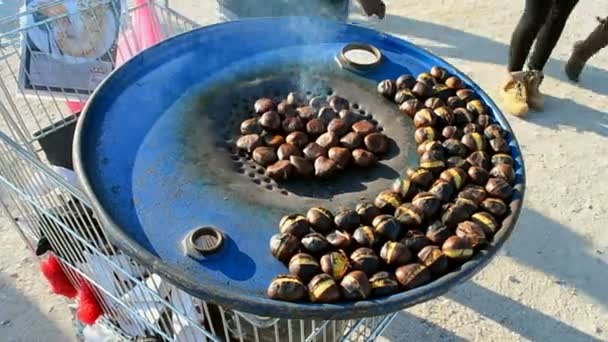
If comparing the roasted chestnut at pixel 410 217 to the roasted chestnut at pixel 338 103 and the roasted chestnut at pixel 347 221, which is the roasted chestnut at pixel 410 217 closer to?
the roasted chestnut at pixel 347 221

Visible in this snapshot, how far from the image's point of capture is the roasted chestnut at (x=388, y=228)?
133cm

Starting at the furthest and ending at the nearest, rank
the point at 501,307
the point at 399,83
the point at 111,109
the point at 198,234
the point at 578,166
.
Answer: the point at 578,166 < the point at 501,307 < the point at 399,83 < the point at 111,109 < the point at 198,234

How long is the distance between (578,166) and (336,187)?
216cm

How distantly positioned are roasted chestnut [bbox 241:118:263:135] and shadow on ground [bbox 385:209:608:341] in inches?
46.1

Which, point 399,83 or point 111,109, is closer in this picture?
point 111,109

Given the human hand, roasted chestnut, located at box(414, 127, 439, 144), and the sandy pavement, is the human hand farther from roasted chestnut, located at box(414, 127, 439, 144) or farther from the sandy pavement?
roasted chestnut, located at box(414, 127, 439, 144)

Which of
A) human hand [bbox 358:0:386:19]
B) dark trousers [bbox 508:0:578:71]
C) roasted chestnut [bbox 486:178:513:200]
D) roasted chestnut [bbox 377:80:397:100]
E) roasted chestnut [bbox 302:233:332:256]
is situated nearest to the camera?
roasted chestnut [bbox 302:233:332:256]

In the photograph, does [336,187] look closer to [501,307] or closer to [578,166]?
[501,307]

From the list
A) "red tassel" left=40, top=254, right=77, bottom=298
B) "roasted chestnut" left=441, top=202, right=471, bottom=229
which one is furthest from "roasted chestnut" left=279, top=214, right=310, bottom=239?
"red tassel" left=40, top=254, right=77, bottom=298

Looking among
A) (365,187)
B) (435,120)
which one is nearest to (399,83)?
(435,120)

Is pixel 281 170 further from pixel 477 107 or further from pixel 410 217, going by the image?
pixel 477 107

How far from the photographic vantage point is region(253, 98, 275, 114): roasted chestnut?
1653mm

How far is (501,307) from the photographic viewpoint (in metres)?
2.51

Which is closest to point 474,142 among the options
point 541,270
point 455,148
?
point 455,148
